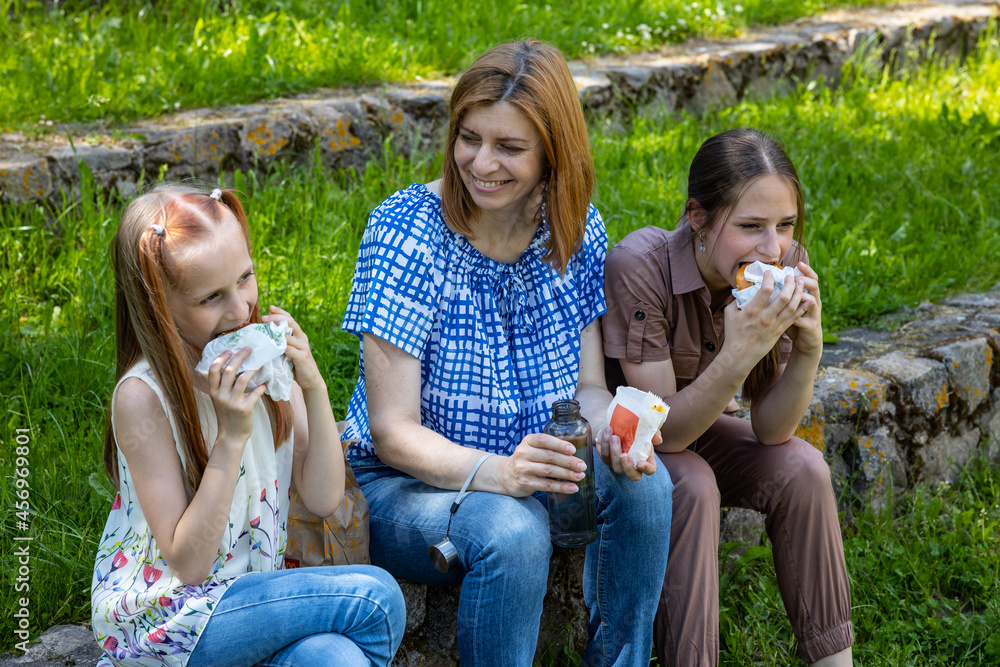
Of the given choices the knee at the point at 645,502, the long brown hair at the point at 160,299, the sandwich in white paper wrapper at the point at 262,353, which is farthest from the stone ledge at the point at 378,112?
the knee at the point at 645,502

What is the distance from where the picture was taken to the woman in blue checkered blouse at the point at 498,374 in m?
1.94

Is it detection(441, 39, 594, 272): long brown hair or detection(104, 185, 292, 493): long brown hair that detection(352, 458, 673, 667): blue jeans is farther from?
detection(441, 39, 594, 272): long brown hair

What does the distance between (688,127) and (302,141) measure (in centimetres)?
221

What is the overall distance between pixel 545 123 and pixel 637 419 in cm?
73

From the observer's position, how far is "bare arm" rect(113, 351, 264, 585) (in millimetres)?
1663

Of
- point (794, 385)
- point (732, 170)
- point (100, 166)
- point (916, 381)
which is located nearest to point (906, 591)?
point (916, 381)

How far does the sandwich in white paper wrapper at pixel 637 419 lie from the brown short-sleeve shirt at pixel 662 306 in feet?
1.01

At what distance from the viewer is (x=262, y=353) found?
172 centimetres

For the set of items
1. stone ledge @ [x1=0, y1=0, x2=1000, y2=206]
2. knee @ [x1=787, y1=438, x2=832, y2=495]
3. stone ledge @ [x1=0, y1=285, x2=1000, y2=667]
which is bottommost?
stone ledge @ [x1=0, y1=285, x2=1000, y2=667]

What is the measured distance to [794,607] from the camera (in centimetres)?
230

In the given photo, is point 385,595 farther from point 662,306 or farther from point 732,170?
point 732,170

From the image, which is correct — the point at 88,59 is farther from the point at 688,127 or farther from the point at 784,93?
the point at 784,93

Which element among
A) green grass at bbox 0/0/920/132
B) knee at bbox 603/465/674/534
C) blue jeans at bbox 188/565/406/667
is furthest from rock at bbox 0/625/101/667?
green grass at bbox 0/0/920/132

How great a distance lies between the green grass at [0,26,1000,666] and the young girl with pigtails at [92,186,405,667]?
562mm
